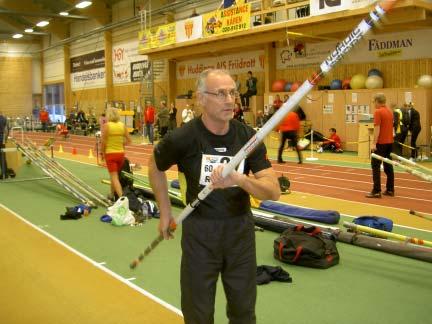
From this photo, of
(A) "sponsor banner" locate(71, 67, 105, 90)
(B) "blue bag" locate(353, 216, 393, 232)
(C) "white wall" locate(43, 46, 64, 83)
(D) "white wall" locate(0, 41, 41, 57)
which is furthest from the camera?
(D) "white wall" locate(0, 41, 41, 57)

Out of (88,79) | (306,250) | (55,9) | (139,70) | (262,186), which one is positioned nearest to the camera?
(262,186)

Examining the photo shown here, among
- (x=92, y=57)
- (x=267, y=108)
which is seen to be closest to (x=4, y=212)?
(x=267, y=108)

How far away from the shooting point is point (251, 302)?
3018mm

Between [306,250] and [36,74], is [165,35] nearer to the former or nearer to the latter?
[306,250]

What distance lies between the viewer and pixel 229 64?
25141 mm

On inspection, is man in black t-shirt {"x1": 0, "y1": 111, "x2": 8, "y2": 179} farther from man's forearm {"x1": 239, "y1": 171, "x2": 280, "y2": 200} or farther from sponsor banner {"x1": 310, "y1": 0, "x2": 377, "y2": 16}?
man's forearm {"x1": 239, "y1": 171, "x2": 280, "y2": 200}

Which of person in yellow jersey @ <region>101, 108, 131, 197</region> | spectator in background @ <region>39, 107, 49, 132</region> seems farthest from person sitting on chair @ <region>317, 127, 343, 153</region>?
spectator in background @ <region>39, 107, 49, 132</region>

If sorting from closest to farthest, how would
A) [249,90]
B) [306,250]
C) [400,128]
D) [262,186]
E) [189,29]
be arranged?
[262,186]
[306,250]
[400,128]
[189,29]
[249,90]

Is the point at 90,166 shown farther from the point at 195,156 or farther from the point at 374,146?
the point at 195,156

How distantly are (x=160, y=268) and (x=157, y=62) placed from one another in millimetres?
24853

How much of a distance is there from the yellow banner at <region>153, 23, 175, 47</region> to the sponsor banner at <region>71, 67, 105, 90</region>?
12284mm

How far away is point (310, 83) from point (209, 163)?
783 millimetres

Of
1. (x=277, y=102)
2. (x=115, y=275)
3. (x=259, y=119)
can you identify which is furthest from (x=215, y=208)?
(x=259, y=119)

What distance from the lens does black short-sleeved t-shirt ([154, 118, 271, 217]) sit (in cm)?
292
